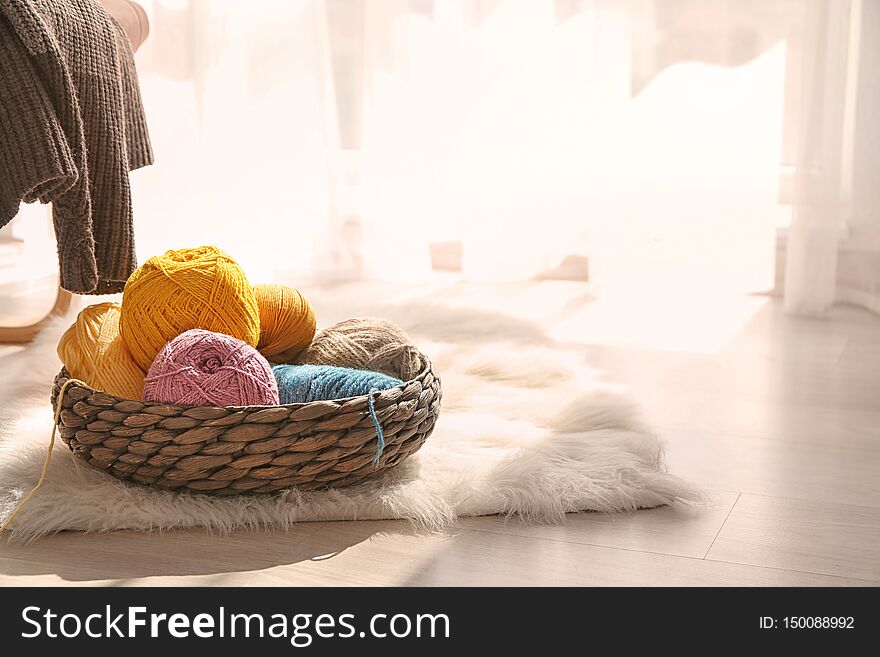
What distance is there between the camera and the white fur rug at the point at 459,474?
3.69 feet

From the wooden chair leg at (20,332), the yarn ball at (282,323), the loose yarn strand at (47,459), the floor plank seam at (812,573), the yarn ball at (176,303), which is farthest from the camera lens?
the wooden chair leg at (20,332)

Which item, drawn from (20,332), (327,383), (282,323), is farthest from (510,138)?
(327,383)

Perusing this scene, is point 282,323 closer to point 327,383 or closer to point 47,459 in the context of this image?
point 327,383

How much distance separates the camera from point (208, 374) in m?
1.13

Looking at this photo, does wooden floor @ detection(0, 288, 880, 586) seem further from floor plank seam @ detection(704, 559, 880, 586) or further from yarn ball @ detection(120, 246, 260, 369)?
yarn ball @ detection(120, 246, 260, 369)

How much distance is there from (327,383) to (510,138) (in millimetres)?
1447

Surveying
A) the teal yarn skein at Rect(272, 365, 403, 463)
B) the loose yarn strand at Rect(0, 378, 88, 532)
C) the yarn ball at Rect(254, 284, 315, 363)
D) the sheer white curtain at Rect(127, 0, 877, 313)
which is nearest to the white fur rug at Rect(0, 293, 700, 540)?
the loose yarn strand at Rect(0, 378, 88, 532)

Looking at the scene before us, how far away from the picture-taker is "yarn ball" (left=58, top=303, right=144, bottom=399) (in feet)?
3.98

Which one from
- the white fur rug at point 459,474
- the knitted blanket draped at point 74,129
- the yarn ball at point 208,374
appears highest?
the knitted blanket draped at point 74,129

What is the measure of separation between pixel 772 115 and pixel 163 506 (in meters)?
1.73

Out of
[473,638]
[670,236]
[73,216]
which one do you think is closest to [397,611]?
Result: [473,638]

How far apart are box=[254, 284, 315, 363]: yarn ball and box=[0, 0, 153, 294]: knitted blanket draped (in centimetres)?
25

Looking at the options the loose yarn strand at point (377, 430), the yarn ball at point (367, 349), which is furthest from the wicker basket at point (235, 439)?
the yarn ball at point (367, 349)

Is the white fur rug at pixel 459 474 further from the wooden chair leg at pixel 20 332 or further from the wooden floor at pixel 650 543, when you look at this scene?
the wooden chair leg at pixel 20 332
